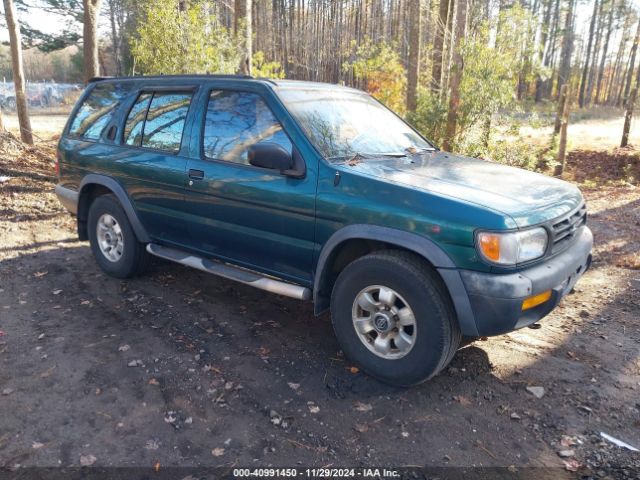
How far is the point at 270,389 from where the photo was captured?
132 inches

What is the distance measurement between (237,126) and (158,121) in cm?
100

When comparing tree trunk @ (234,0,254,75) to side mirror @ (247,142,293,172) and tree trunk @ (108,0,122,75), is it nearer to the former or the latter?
side mirror @ (247,142,293,172)

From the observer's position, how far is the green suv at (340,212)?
2.99 metres

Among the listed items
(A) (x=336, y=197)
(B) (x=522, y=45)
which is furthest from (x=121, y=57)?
(A) (x=336, y=197)

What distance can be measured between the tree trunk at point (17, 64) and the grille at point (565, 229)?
1223 centimetres

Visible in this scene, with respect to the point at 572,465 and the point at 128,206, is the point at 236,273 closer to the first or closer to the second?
the point at 128,206

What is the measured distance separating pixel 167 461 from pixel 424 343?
5.34 feet

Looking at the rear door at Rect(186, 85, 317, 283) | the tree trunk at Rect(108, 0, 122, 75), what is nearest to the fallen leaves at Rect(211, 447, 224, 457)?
the rear door at Rect(186, 85, 317, 283)

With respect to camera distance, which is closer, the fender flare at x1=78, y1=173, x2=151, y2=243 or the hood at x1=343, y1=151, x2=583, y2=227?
the hood at x1=343, y1=151, x2=583, y2=227

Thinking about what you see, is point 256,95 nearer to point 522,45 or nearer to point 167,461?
point 167,461

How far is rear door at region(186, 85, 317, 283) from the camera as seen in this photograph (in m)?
3.63

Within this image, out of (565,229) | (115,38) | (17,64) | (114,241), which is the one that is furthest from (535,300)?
(115,38)

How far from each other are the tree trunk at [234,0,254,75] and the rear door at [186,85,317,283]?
669 cm

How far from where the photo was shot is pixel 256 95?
3.95 metres
